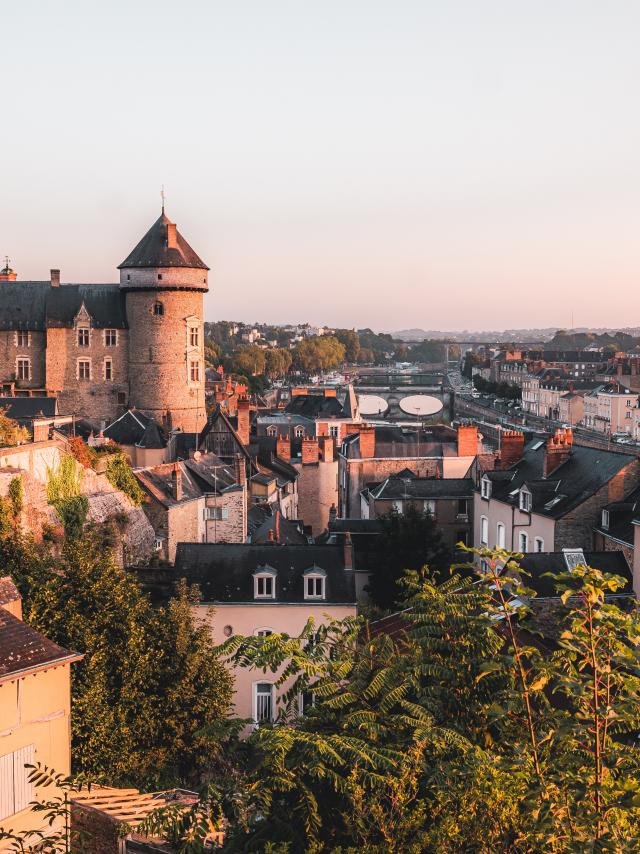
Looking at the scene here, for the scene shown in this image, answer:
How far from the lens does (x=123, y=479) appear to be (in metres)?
25.4

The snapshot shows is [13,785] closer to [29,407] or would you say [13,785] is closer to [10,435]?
[10,435]

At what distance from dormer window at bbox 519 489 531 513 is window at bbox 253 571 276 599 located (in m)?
8.92

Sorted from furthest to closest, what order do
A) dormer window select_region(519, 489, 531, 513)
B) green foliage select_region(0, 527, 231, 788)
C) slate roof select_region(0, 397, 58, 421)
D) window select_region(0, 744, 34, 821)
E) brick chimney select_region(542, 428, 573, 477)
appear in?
slate roof select_region(0, 397, 58, 421)
brick chimney select_region(542, 428, 573, 477)
dormer window select_region(519, 489, 531, 513)
green foliage select_region(0, 527, 231, 788)
window select_region(0, 744, 34, 821)

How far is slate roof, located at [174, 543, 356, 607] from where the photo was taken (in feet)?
68.1

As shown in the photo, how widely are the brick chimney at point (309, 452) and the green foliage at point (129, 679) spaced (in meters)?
27.8

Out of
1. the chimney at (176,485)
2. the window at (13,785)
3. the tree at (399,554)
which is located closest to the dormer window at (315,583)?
the tree at (399,554)

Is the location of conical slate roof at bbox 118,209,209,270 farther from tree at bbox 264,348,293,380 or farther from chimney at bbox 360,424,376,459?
tree at bbox 264,348,293,380

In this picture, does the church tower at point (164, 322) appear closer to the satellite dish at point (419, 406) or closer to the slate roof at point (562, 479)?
the slate roof at point (562, 479)

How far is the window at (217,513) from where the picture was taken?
30031mm

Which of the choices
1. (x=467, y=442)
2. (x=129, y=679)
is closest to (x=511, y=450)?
(x=467, y=442)

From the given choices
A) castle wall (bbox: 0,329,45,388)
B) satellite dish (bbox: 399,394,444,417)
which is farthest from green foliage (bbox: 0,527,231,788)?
satellite dish (bbox: 399,394,444,417)

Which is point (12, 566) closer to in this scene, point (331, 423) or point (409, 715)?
point (409, 715)

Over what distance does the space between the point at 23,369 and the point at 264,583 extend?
95.9 ft

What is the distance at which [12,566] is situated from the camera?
1659 centimetres
